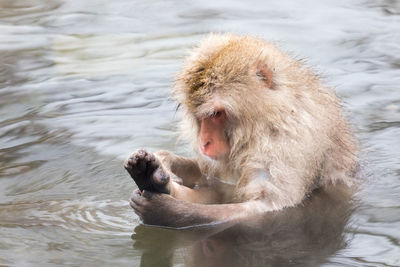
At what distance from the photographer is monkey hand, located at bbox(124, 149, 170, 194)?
5.24m

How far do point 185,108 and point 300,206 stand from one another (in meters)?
1.03

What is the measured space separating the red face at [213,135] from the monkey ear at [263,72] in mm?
338

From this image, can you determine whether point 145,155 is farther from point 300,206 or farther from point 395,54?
point 395,54

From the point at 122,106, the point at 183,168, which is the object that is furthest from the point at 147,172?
the point at 122,106

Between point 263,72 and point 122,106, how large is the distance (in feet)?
9.92

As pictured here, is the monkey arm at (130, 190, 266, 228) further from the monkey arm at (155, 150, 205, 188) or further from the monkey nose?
the monkey arm at (155, 150, 205, 188)

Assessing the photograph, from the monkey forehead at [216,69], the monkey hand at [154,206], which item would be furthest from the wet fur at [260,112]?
the monkey hand at [154,206]

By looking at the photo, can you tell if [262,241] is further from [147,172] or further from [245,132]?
[147,172]

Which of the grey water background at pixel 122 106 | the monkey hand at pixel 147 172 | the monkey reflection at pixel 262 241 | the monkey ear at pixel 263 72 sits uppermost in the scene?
the monkey ear at pixel 263 72

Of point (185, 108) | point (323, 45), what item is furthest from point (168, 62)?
point (185, 108)

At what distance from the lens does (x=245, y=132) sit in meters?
5.75

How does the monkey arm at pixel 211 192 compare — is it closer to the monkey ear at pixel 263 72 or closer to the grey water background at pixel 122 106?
the grey water background at pixel 122 106

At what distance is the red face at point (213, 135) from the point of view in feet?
18.7

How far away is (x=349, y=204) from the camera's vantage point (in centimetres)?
616
